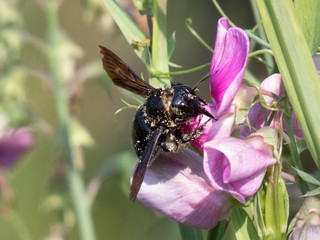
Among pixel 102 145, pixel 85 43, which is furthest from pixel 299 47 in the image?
pixel 85 43

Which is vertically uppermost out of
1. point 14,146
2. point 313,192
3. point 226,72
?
point 14,146

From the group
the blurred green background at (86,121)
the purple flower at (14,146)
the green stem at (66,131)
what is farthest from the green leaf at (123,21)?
the purple flower at (14,146)

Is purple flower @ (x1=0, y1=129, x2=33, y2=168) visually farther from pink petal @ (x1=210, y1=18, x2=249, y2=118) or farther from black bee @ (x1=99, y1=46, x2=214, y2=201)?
pink petal @ (x1=210, y1=18, x2=249, y2=118)

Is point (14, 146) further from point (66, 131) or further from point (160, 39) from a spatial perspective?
point (160, 39)

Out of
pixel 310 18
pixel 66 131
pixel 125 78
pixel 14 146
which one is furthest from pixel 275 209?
pixel 14 146

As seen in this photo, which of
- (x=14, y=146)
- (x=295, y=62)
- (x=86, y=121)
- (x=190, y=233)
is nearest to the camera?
(x=295, y=62)

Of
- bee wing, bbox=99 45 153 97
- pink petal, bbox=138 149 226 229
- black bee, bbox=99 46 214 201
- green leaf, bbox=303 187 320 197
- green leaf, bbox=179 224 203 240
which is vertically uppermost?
bee wing, bbox=99 45 153 97

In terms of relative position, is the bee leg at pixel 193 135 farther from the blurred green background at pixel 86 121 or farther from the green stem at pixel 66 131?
the green stem at pixel 66 131

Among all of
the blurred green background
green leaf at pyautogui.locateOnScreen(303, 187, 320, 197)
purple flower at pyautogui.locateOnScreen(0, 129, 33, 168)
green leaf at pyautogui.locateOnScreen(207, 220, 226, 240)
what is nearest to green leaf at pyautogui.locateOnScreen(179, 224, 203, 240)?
green leaf at pyautogui.locateOnScreen(207, 220, 226, 240)
